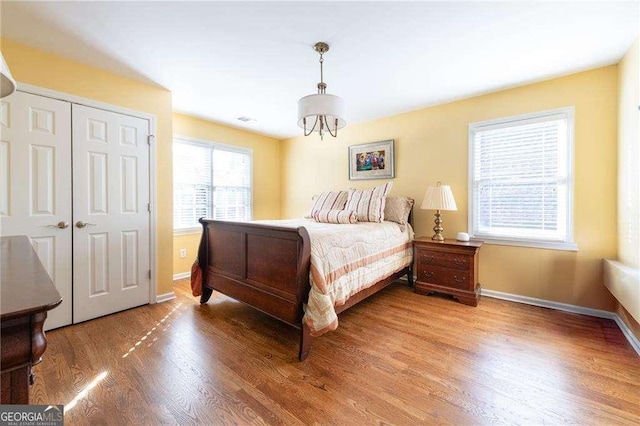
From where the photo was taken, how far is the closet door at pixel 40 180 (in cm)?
214

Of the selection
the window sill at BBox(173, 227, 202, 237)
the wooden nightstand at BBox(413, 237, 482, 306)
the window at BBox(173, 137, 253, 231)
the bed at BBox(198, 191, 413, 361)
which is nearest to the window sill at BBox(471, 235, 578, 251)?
the wooden nightstand at BBox(413, 237, 482, 306)

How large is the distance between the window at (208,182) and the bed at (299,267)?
1.21m

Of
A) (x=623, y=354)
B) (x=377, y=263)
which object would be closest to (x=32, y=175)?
(x=377, y=263)

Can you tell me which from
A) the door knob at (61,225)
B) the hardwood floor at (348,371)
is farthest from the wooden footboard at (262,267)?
the door knob at (61,225)

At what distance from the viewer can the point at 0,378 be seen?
0.65 metres

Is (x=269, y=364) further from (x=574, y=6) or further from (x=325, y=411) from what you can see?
(x=574, y=6)

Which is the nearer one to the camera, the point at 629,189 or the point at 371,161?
the point at 629,189

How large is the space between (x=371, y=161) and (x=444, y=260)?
1744 mm

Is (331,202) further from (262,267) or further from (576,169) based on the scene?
(576,169)

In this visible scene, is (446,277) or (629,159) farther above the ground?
(629,159)

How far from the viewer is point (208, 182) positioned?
4.23m

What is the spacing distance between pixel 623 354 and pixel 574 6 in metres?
2.42

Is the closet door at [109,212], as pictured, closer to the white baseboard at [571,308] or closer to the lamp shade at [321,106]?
the lamp shade at [321,106]

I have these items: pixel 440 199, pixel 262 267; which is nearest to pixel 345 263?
pixel 262 267
